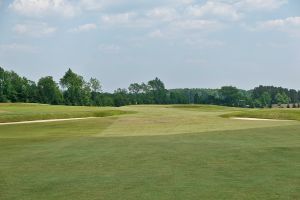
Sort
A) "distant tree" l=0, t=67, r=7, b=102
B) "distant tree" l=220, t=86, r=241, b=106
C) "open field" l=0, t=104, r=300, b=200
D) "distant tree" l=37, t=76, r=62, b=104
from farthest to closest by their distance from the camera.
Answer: "distant tree" l=220, t=86, r=241, b=106 < "distant tree" l=37, t=76, r=62, b=104 < "distant tree" l=0, t=67, r=7, b=102 < "open field" l=0, t=104, r=300, b=200

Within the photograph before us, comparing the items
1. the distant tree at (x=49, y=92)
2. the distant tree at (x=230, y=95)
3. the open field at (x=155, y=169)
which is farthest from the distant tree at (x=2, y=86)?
the open field at (x=155, y=169)

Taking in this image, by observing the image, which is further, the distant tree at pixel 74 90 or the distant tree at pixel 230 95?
the distant tree at pixel 230 95

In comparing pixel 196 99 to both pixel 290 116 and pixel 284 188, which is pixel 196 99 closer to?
pixel 290 116

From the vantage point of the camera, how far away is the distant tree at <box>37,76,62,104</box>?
517 ft

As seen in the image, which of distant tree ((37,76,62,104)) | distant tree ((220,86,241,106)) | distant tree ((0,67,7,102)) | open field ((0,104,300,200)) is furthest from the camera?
distant tree ((220,86,241,106))

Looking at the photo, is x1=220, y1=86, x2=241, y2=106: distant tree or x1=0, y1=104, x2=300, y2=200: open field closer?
x1=0, y1=104, x2=300, y2=200: open field

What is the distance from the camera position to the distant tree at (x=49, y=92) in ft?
517

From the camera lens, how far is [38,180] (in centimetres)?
1441

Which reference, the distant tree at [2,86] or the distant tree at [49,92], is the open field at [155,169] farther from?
the distant tree at [49,92]

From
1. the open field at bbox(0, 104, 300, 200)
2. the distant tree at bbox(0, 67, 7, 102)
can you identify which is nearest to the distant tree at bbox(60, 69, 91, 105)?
the distant tree at bbox(0, 67, 7, 102)

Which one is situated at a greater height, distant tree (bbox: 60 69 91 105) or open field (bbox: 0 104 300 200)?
distant tree (bbox: 60 69 91 105)

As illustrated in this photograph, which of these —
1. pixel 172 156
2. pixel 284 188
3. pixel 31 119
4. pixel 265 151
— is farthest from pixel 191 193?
pixel 31 119

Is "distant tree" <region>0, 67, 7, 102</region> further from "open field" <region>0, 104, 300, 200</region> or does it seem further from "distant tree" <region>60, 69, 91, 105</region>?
"open field" <region>0, 104, 300, 200</region>

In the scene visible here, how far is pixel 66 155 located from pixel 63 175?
5044 millimetres
